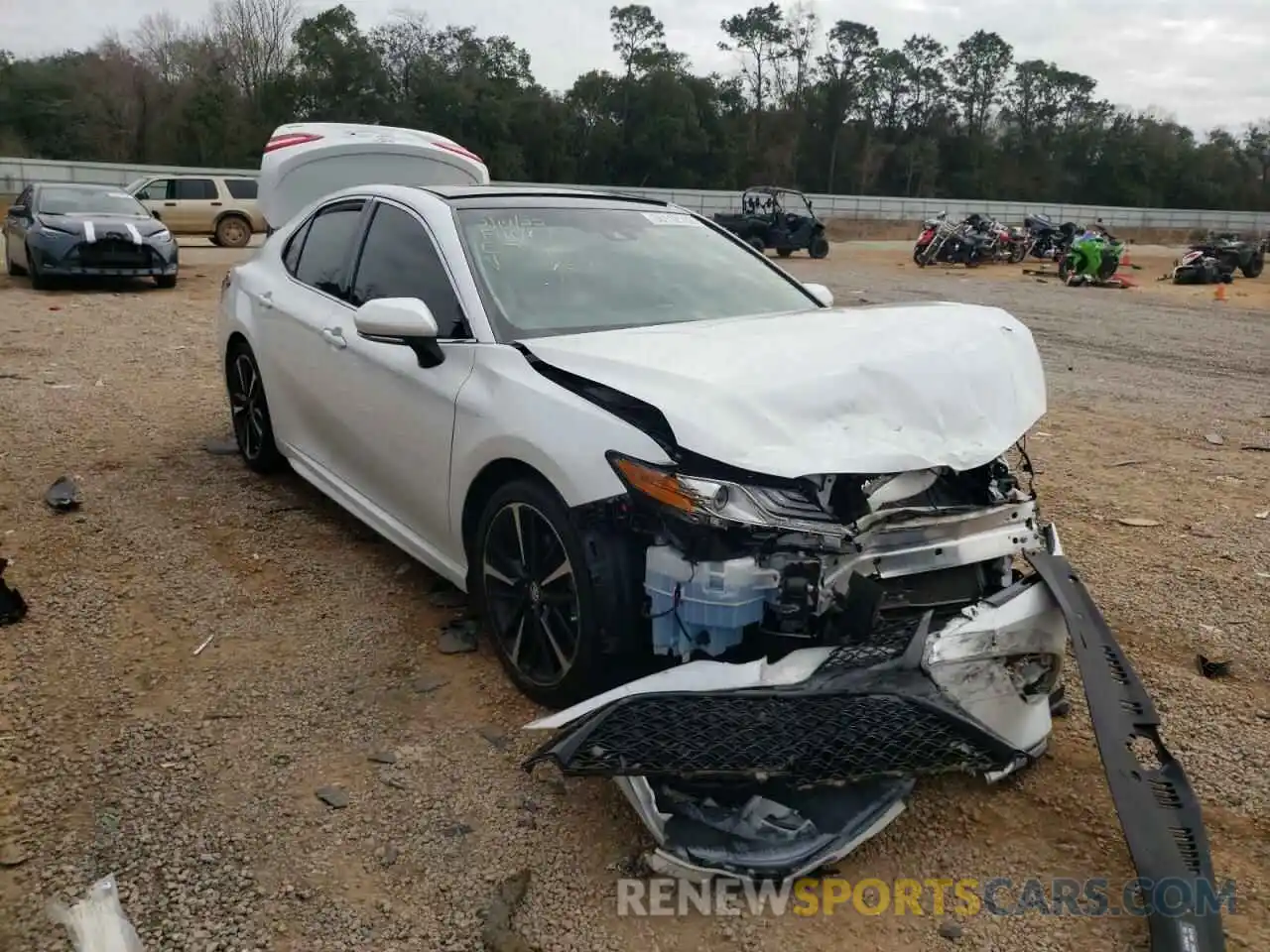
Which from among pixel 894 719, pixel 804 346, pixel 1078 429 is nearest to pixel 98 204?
pixel 1078 429

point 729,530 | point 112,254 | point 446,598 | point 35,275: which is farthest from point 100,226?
point 729,530

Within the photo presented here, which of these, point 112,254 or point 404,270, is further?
point 112,254

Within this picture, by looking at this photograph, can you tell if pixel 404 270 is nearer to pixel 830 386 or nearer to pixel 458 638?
pixel 458 638

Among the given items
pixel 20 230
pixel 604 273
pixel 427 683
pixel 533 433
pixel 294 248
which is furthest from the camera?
pixel 20 230

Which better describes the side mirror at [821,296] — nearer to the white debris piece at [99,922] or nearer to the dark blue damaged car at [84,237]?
the white debris piece at [99,922]

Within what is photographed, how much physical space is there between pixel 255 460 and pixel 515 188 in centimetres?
230

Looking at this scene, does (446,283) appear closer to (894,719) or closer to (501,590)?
(501,590)

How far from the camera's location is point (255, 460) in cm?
561

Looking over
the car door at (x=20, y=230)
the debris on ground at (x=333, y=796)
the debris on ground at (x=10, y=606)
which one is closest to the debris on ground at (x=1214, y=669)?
the debris on ground at (x=333, y=796)

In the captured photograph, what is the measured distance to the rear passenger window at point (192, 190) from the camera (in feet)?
73.4

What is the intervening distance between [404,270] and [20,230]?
12409mm

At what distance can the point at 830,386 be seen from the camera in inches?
114

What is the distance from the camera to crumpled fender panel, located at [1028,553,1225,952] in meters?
2.30

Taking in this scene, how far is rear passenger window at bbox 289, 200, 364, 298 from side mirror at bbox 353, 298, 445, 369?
3.52 feet
